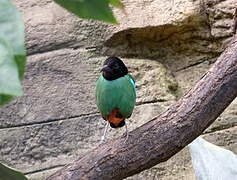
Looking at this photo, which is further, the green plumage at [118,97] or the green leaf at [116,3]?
the green plumage at [118,97]

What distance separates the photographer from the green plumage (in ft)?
7.26

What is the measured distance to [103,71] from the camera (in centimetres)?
230

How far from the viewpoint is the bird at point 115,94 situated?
7.29 feet

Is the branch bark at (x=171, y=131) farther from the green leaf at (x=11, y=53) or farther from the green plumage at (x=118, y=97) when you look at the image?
the green leaf at (x=11, y=53)

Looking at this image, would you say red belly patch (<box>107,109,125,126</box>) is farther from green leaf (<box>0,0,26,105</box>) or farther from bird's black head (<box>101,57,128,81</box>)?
green leaf (<box>0,0,26,105</box>)

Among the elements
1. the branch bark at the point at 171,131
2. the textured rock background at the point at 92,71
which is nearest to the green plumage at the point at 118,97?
the textured rock background at the point at 92,71

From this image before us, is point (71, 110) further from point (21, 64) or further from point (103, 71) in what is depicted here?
point (21, 64)

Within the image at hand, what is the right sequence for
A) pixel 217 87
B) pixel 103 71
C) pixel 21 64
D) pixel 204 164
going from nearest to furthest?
1. pixel 21 64
2. pixel 217 87
3. pixel 204 164
4. pixel 103 71

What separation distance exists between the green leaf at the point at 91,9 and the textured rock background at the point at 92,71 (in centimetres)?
227

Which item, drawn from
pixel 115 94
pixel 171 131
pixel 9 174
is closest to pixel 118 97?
pixel 115 94

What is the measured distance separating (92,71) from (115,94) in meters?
0.49

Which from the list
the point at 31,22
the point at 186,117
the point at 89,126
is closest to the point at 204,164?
the point at 186,117

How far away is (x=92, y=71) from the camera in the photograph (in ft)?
8.90

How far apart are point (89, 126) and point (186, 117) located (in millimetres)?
1049
